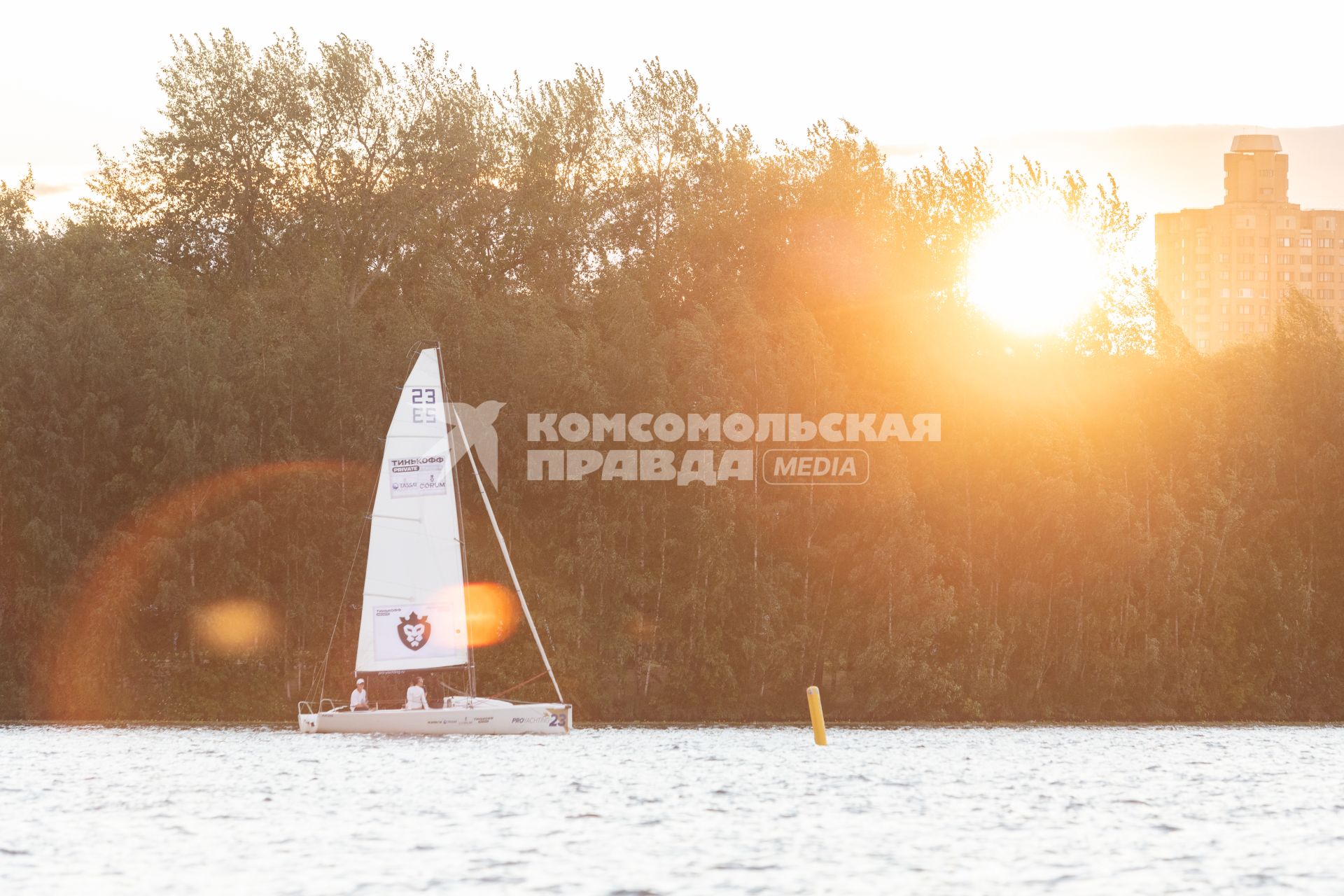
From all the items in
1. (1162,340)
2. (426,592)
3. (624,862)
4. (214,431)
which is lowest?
(624,862)

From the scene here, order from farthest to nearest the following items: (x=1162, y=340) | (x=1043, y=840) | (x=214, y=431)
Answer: (x=1162, y=340), (x=214, y=431), (x=1043, y=840)

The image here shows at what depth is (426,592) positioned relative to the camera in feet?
141

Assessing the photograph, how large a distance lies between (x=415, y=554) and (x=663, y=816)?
16.7 meters

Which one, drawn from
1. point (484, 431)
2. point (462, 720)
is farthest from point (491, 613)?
point (462, 720)

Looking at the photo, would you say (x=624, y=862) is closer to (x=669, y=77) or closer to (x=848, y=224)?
(x=848, y=224)

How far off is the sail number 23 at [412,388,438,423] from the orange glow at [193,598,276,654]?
1056 centimetres

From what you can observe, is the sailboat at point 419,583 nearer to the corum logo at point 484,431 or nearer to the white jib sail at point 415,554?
the white jib sail at point 415,554

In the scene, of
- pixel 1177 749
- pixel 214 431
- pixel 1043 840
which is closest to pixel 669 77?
pixel 214 431

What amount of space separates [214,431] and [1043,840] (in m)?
32.1

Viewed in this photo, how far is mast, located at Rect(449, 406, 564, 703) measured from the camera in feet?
148

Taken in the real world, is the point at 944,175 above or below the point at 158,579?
above

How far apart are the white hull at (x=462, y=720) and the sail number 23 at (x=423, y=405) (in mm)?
6887

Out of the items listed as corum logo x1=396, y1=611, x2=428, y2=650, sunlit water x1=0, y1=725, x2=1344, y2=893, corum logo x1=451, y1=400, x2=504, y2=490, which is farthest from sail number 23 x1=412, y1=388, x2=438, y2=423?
corum logo x1=451, y1=400, x2=504, y2=490

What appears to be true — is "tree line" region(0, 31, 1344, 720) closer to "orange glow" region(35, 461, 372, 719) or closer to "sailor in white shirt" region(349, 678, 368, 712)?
"orange glow" region(35, 461, 372, 719)
